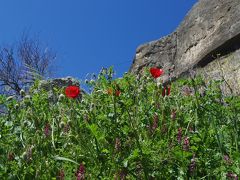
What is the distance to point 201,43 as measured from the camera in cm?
1198

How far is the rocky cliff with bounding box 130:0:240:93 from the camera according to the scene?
10.8 m

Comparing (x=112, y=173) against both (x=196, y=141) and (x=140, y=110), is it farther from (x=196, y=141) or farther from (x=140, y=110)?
(x=140, y=110)

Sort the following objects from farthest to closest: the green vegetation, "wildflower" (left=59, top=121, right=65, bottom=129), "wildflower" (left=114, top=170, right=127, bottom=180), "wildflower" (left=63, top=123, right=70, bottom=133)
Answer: "wildflower" (left=63, top=123, right=70, bottom=133) → "wildflower" (left=59, top=121, right=65, bottom=129) → the green vegetation → "wildflower" (left=114, top=170, right=127, bottom=180)

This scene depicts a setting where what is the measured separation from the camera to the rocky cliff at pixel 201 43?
10836mm

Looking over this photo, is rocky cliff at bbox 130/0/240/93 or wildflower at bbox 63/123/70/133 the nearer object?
wildflower at bbox 63/123/70/133

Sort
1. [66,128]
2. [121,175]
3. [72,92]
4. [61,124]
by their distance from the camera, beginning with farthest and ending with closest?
1. [66,128]
2. [61,124]
3. [72,92]
4. [121,175]

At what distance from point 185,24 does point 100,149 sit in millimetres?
10465

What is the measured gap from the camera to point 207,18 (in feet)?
40.1

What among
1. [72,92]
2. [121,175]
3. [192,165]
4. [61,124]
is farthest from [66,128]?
[192,165]

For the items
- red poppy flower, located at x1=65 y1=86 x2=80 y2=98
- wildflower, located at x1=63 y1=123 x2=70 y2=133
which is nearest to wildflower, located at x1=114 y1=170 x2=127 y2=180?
red poppy flower, located at x1=65 y1=86 x2=80 y2=98

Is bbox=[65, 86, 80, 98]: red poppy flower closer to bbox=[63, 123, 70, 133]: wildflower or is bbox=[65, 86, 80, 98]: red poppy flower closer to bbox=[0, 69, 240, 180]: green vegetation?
bbox=[0, 69, 240, 180]: green vegetation

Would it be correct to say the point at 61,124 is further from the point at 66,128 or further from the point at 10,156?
the point at 10,156

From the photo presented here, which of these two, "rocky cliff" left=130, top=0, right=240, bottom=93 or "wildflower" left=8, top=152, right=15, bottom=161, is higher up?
"rocky cliff" left=130, top=0, right=240, bottom=93

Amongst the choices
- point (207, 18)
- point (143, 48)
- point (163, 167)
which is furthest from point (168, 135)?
point (143, 48)
